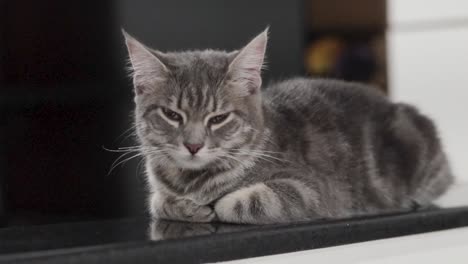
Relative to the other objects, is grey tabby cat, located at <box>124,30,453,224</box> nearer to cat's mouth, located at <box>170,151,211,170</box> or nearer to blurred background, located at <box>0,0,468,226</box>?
cat's mouth, located at <box>170,151,211,170</box>

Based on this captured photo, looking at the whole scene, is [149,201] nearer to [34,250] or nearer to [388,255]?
[34,250]

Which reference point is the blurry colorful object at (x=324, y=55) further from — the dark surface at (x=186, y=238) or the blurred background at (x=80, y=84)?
the dark surface at (x=186, y=238)

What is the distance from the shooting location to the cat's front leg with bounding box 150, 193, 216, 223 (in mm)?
1376

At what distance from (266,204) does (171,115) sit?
0.22 m

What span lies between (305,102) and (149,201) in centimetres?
37

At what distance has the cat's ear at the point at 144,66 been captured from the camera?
1.35m

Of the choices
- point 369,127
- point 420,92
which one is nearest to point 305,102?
point 369,127

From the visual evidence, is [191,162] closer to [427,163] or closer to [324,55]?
[427,163]

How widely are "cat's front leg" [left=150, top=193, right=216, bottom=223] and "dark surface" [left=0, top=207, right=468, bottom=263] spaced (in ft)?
0.10

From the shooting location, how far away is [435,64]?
115 inches

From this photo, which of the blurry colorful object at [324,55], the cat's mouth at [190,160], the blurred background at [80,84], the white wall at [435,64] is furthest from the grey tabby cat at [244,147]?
the blurry colorful object at [324,55]

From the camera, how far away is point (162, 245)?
1155 millimetres

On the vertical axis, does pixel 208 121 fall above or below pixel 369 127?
above

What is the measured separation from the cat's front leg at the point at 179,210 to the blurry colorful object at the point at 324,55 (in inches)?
68.0
